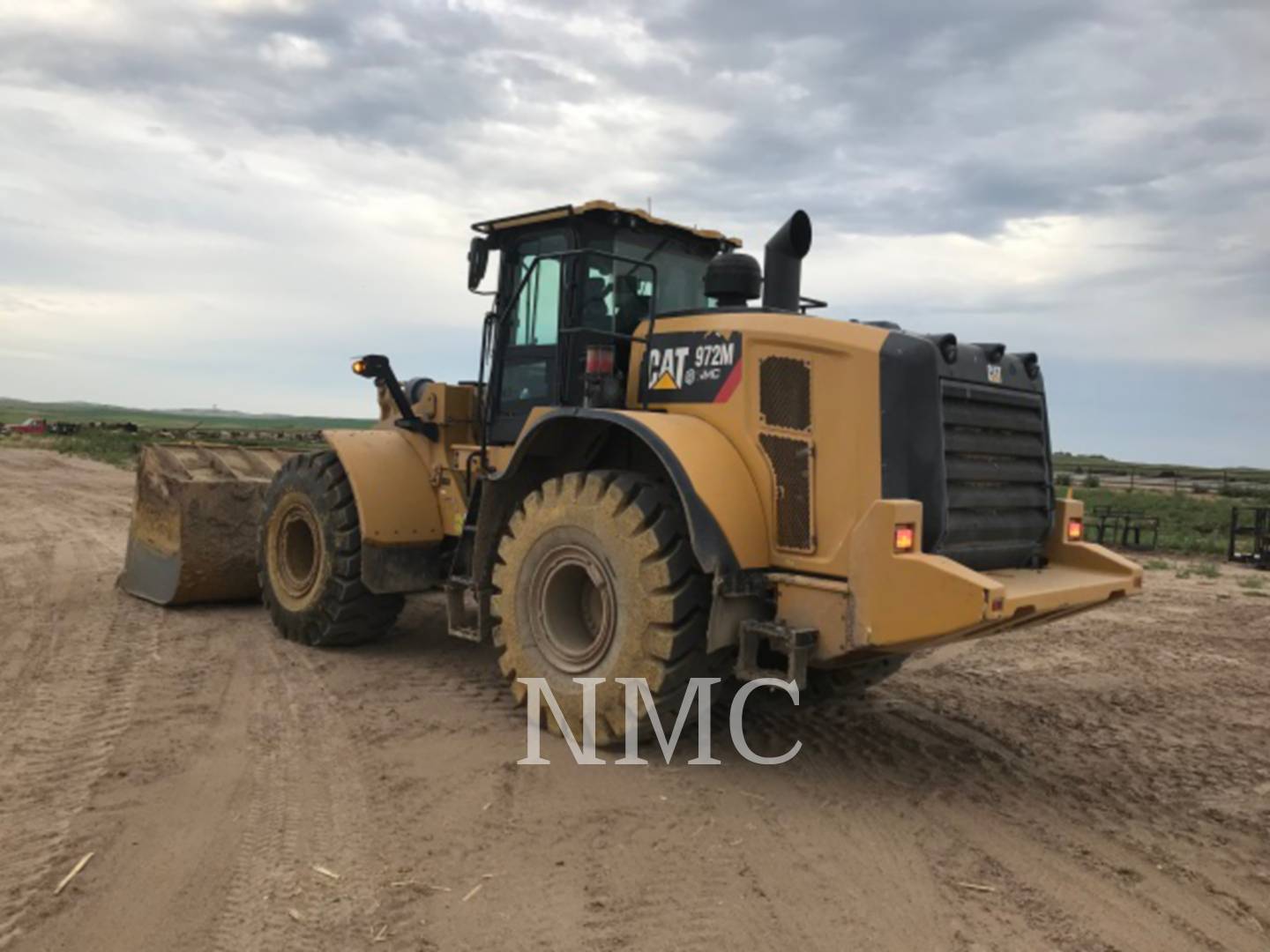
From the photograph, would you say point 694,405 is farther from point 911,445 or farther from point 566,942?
point 566,942

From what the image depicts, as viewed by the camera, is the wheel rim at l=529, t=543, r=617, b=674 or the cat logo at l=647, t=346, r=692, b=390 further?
the cat logo at l=647, t=346, r=692, b=390

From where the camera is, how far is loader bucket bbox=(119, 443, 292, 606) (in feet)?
28.5

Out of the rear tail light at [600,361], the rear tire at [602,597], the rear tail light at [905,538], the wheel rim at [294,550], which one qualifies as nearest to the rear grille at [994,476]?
the rear tail light at [905,538]

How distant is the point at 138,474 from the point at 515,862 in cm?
683

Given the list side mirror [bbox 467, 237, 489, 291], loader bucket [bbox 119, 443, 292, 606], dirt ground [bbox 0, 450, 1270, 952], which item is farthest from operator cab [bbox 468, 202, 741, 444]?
loader bucket [bbox 119, 443, 292, 606]

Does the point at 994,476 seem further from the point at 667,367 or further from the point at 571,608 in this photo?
the point at 571,608

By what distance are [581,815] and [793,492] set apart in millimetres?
1842

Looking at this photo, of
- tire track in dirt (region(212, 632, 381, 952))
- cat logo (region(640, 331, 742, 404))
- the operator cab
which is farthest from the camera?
the operator cab

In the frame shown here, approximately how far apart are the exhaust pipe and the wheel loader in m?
0.01

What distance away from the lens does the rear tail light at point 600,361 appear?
234 inches

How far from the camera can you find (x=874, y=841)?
4332 mm

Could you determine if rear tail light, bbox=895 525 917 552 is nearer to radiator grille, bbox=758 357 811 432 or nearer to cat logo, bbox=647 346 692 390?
radiator grille, bbox=758 357 811 432

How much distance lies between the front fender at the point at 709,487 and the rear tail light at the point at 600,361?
1.63 feet

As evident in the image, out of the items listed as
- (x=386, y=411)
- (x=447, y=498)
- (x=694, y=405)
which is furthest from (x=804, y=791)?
(x=386, y=411)
